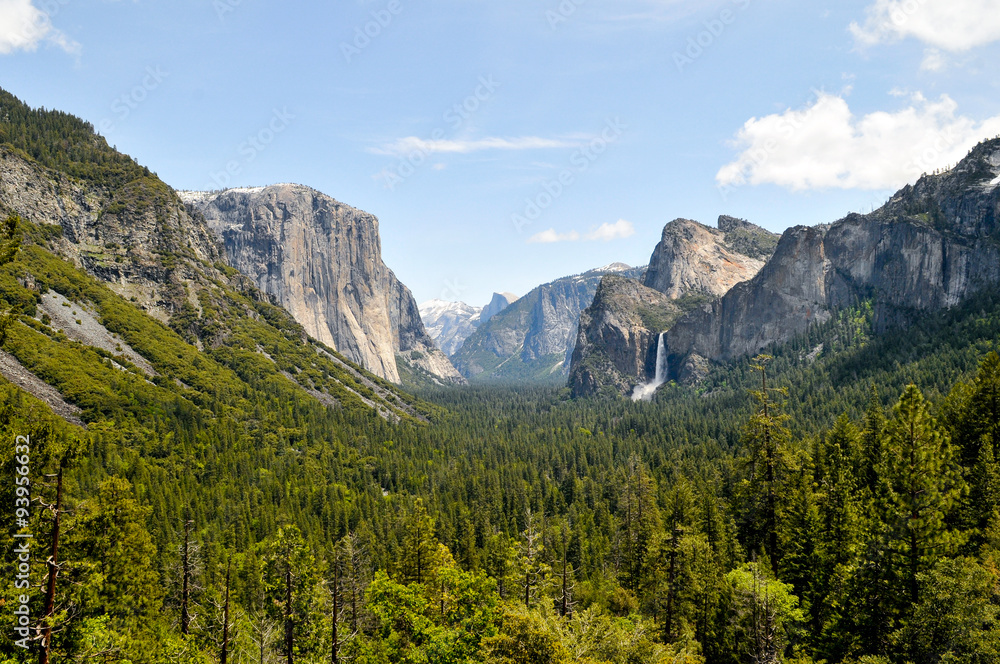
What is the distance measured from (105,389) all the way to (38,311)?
3414cm

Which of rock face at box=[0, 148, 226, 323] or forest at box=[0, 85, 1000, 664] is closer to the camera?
forest at box=[0, 85, 1000, 664]

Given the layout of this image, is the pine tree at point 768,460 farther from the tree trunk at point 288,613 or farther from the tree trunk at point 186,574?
the tree trunk at point 186,574

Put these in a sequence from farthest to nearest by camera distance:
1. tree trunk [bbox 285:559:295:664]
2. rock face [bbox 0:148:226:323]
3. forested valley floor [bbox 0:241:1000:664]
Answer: rock face [bbox 0:148:226:323]
tree trunk [bbox 285:559:295:664]
forested valley floor [bbox 0:241:1000:664]

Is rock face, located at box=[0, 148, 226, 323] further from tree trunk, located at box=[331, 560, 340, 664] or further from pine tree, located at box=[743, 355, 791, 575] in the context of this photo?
pine tree, located at box=[743, 355, 791, 575]

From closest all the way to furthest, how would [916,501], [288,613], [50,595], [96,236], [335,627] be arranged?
[50,595]
[916,501]
[288,613]
[335,627]
[96,236]

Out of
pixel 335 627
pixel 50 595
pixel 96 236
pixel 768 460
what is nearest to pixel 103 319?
pixel 96 236

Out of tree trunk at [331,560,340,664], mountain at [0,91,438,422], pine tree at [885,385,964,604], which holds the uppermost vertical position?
mountain at [0,91,438,422]

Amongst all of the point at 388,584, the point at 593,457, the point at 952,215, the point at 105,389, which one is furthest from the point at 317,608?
the point at 952,215

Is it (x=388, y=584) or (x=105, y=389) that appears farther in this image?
(x=105, y=389)

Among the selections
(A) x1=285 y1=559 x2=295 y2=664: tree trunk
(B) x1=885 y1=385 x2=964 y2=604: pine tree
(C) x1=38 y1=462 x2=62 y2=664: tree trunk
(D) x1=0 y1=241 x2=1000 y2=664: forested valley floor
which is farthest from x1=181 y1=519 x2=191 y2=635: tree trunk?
(B) x1=885 y1=385 x2=964 y2=604: pine tree

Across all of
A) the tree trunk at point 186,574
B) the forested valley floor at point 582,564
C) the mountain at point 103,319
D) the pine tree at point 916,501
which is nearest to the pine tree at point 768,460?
the forested valley floor at point 582,564

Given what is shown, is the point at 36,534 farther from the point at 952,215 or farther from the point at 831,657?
the point at 952,215

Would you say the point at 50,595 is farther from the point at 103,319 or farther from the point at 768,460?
the point at 103,319

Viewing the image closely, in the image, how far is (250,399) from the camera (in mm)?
160000
